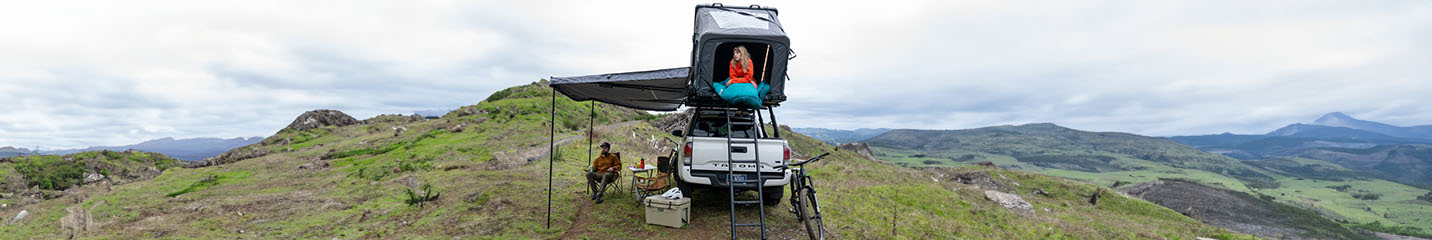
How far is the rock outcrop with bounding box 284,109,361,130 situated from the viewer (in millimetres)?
31938

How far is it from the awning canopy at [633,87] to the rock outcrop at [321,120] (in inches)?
1252

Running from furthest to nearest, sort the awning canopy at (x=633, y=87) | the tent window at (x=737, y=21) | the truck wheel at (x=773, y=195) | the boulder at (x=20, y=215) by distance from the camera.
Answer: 1. the boulder at (x=20, y=215)
2. the truck wheel at (x=773, y=195)
3. the tent window at (x=737, y=21)
4. the awning canopy at (x=633, y=87)

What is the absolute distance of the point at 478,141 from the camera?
20922 mm

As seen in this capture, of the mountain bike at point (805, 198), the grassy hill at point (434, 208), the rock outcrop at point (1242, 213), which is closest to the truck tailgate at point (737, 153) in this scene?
the mountain bike at point (805, 198)

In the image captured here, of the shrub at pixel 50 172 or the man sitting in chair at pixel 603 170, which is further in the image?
the shrub at pixel 50 172

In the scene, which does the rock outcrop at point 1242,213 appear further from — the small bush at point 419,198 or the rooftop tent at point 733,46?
the small bush at point 419,198

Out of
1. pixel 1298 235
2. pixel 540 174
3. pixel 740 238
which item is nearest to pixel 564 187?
pixel 540 174

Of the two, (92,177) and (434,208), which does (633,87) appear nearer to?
(434,208)

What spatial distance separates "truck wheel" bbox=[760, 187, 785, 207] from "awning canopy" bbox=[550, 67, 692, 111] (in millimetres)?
2312

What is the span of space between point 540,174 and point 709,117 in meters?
6.68

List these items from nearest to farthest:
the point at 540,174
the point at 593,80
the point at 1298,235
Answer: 1. the point at 593,80
2. the point at 540,174
3. the point at 1298,235

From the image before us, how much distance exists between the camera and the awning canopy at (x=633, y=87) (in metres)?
7.50

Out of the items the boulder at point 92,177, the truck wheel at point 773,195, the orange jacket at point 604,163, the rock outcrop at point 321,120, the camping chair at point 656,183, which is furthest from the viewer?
the rock outcrop at point 321,120

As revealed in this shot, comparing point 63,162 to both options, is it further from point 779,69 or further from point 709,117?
point 779,69
